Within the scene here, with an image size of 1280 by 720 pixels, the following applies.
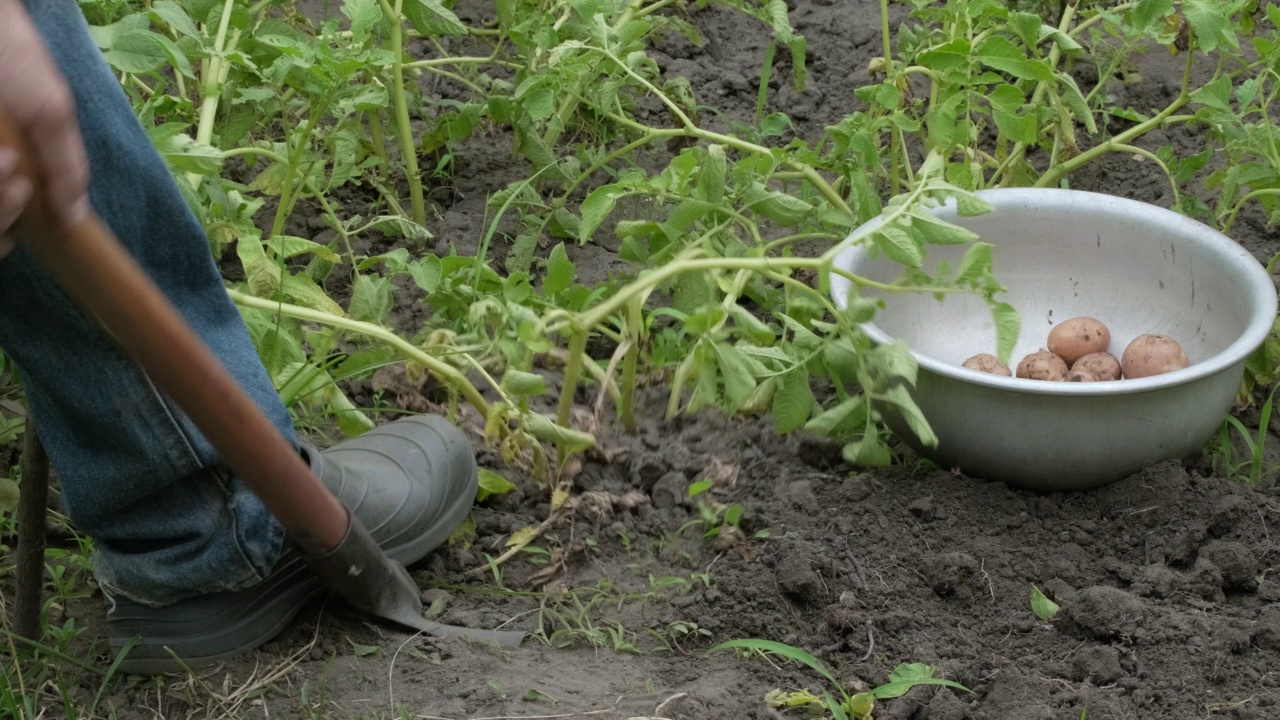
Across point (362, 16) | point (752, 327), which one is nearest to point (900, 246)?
point (752, 327)

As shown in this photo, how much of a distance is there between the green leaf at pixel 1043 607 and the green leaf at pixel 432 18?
162 centimetres

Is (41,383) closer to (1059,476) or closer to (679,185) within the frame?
(679,185)

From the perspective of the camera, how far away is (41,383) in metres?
1.63

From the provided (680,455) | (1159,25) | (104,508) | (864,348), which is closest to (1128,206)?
(1159,25)

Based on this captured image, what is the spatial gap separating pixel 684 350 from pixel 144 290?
4.92ft

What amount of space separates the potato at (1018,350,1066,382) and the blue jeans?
142 centimetres

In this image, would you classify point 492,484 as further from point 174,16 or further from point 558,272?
point 174,16

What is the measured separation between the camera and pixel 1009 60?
2529 millimetres

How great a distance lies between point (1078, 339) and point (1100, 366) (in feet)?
0.34

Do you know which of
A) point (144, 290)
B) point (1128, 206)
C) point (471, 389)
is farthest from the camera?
point (1128, 206)

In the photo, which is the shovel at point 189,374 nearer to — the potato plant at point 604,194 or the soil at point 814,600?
the soil at point 814,600

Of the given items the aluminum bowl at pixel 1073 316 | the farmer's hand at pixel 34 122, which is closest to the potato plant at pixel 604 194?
the aluminum bowl at pixel 1073 316

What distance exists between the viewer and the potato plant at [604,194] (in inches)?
82.8

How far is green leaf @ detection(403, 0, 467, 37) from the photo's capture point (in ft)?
8.88
